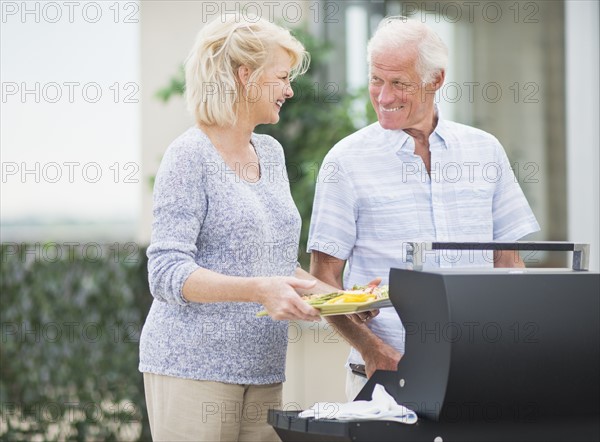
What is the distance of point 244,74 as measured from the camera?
2346 millimetres

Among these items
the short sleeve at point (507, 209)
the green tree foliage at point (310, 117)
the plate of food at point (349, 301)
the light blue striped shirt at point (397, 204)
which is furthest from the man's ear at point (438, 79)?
the green tree foliage at point (310, 117)

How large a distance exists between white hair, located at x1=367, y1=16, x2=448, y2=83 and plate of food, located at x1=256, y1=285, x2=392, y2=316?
688mm

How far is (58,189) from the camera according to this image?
5.30 metres

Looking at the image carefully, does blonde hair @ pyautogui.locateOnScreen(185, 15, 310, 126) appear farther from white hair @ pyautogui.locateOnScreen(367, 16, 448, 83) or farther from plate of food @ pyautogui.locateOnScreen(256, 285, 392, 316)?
plate of food @ pyautogui.locateOnScreen(256, 285, 392, 316)

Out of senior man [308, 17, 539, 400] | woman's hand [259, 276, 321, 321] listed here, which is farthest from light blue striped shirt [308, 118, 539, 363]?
woman's hand [259, 276, 321, 321]

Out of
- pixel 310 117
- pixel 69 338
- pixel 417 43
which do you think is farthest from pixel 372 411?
pixel 310 117

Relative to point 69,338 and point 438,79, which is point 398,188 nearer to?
point 438,79

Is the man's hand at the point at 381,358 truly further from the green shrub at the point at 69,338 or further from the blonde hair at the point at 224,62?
the green shrub at the point at 69,338

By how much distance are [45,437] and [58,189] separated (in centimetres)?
132

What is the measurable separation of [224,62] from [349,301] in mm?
665

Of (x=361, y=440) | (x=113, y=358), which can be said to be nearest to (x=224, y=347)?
(x=361, y=440)

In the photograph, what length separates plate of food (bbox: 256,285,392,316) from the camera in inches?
80.1

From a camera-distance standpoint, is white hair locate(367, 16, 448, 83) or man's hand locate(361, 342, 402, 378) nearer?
man's hand locate(361, 342, 402, 378)

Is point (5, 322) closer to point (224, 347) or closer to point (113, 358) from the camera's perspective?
point (113, 358)
